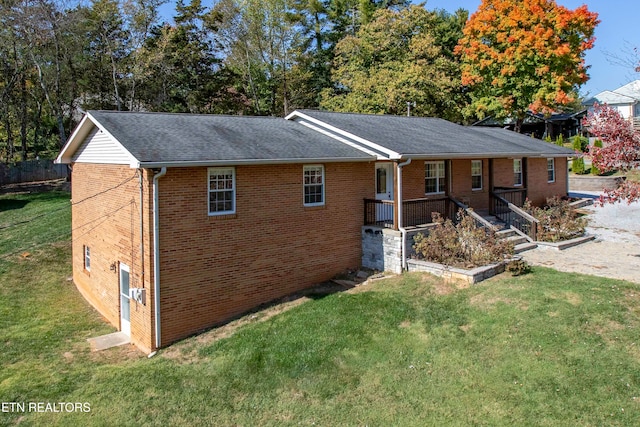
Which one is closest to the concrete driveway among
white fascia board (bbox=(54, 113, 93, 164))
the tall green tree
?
white fascia board (bbox=(54, 113, 93, 164))

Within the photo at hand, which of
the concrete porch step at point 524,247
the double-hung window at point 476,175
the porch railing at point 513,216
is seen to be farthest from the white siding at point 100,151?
the porch railing at point 513,216

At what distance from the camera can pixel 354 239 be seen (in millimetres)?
16031

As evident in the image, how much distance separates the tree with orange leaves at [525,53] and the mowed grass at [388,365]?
2432 cm

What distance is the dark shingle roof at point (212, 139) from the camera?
12023mm

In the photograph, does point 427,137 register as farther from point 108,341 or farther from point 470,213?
point 108,341

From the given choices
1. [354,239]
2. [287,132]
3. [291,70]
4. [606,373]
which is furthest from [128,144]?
[291,70]

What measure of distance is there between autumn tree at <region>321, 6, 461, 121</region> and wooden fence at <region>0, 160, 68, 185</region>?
21.7 m

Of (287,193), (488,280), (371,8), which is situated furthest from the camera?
(371,8)

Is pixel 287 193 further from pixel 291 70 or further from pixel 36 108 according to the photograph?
pixel 36 108

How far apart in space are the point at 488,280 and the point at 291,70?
3212 cm

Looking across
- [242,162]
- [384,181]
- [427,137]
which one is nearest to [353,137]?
[384,181]

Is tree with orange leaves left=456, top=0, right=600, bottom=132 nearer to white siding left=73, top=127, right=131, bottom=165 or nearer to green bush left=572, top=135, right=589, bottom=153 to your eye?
green bush left=572, top=135, right=589, bottom=153

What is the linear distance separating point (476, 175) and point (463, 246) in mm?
6265

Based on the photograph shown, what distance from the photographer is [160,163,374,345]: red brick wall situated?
39.9ft
